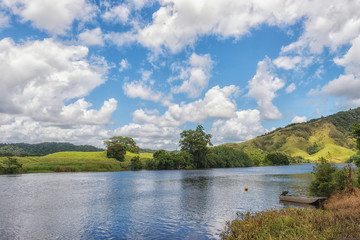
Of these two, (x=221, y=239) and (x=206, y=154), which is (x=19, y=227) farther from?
(x=206, y=154)

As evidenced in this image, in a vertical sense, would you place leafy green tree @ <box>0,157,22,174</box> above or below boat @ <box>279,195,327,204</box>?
above

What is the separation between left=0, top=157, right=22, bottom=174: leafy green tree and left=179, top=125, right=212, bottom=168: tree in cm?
10464

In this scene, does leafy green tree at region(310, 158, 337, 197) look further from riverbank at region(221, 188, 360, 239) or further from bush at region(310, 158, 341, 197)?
riverbank at region(221, 188, 360, 239)

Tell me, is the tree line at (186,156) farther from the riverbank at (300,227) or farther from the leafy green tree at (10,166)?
the riverbank at (300,227)

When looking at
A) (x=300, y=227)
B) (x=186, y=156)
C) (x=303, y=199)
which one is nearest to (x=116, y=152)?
(x=186, y=156)

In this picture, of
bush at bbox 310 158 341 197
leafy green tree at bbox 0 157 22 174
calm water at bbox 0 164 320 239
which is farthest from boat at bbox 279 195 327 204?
leafy green tree at bbox 0 157 22 174

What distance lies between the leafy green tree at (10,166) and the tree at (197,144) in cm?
10464

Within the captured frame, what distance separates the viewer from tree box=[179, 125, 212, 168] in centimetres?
18000

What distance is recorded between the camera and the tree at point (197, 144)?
18000cm

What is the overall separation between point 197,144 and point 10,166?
4472 inches

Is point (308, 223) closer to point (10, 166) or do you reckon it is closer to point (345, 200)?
point (345, 200)

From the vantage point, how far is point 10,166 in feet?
371

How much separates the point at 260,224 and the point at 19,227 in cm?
2812

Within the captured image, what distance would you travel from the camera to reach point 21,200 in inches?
1864
